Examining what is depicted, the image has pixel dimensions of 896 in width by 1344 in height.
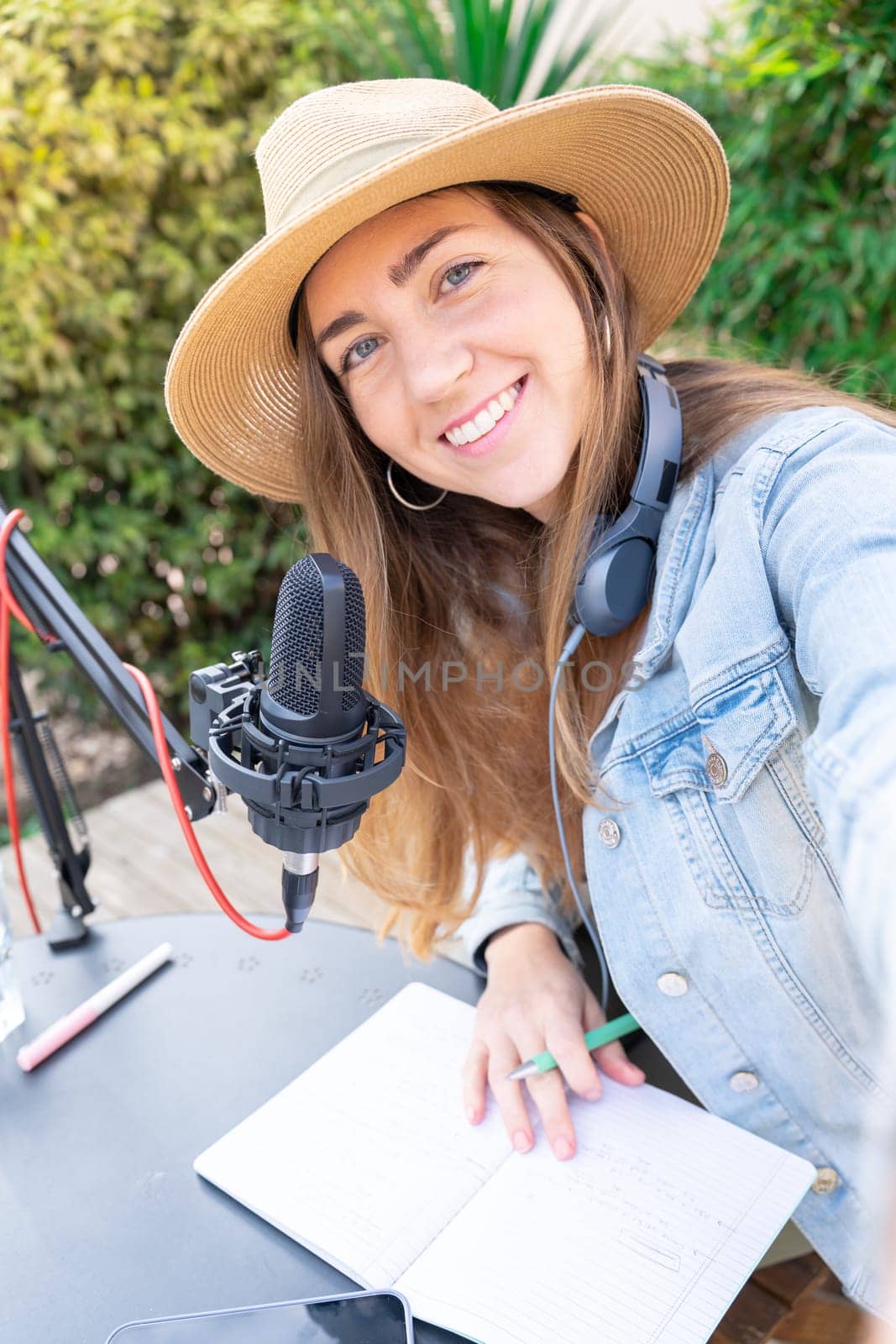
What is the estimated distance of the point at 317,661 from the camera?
2.44 ft

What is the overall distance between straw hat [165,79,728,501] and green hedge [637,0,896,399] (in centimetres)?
136

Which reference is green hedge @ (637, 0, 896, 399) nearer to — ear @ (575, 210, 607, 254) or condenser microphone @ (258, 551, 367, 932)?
ear @ (575, 210, 607, 254)

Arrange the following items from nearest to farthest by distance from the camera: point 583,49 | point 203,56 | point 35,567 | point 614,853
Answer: point 35,567 → point 614,853 → point 583,49 → point 203,56

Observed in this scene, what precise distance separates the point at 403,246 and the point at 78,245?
237 centimetres

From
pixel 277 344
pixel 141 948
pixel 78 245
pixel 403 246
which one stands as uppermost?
pixel 403 246

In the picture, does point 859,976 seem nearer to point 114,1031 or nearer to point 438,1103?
point 438,1103

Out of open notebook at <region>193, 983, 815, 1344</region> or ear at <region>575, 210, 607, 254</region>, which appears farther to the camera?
ear at <region>575, 210, 607, 254</region>

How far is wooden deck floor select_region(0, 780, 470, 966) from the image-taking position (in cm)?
279

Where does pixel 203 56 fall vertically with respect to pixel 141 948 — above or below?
above

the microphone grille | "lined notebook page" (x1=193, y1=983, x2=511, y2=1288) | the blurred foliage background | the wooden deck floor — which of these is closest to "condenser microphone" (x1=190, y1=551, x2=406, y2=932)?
the microphone grille

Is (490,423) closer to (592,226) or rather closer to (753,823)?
(592,226)

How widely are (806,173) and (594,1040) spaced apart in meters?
2.62

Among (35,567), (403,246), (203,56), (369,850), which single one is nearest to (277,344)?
(403,246)

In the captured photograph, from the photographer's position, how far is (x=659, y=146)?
125 cm
